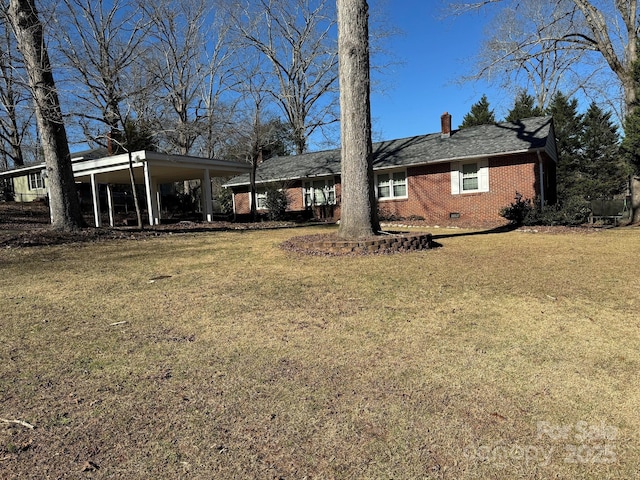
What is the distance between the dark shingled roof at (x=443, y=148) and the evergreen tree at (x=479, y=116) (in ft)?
56.3

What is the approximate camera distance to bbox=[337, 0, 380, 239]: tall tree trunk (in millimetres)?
8172

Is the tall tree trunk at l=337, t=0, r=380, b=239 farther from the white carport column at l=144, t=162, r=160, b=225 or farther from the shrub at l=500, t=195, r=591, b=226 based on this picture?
the white carport column at l=144, t=162, r=160, b=225

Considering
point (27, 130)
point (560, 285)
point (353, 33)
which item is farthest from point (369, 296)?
point (27, 130)

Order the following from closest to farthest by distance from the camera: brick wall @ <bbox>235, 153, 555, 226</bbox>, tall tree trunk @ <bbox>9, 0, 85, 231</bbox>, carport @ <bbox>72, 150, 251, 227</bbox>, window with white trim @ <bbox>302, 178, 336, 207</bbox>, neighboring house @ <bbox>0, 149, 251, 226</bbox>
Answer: tall tree trunk @ <bbox>9, 0, 85, 231</bbox> < brick wall @ <bbox>235, 153, 555, 226</bbox> < carport @ <bbox>72, 150, 251, 227</bbox> < neighboring house @ <bbox>0, 149, 251, 226</bbox> < window with white trim @ <bbox>302, 178, 336, 207</bbox>

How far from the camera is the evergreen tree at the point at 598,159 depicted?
A: 30531 mm

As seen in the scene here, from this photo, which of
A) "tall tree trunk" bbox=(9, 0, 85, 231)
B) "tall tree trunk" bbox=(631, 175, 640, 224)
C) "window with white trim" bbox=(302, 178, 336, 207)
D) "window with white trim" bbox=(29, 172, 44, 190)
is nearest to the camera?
"tall tree trunk" bbox=(9, 0, 85, 231)

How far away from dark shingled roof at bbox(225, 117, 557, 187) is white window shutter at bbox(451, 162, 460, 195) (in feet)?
1.78

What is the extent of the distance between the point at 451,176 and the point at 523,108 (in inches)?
800

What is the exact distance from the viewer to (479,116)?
1378 inches

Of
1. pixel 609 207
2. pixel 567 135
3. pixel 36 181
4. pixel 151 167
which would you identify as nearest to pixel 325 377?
pixel 151 167

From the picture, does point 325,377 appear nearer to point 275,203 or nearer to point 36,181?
point 275,203

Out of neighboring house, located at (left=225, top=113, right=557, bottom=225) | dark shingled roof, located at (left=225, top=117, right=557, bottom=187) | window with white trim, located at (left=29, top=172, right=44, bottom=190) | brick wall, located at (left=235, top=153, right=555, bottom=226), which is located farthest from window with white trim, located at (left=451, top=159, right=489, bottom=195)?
window with white trim, located at (left=29, top=172, right=44, bottom=190)

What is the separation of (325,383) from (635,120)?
14.1 meters

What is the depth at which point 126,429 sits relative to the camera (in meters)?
2.15
